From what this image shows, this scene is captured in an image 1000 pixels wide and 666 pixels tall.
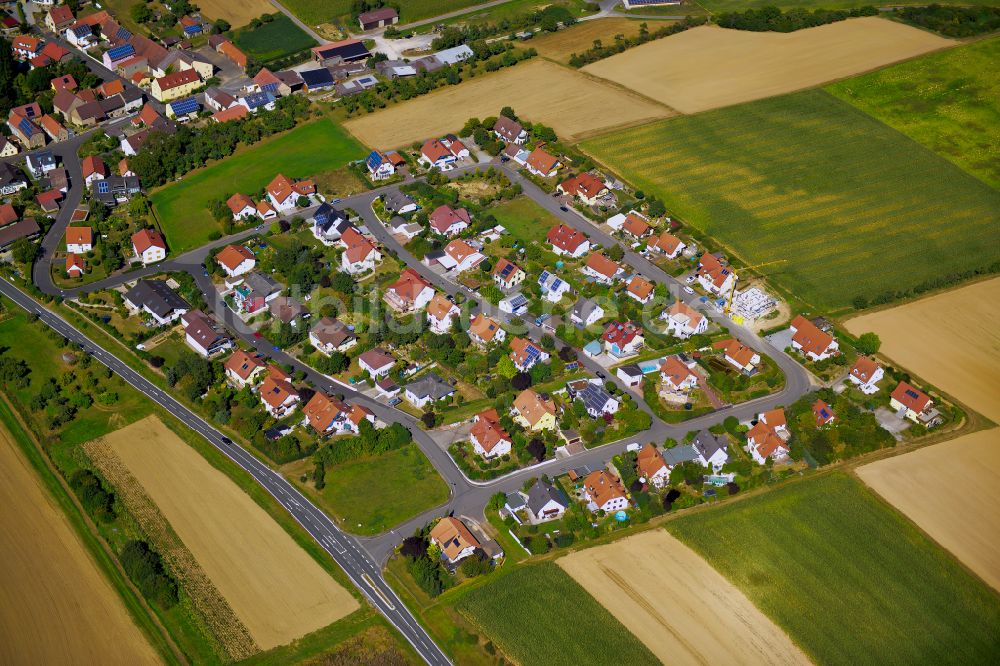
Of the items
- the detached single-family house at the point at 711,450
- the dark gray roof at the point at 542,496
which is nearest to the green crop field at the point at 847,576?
the detached single-family house at the point at 711,450

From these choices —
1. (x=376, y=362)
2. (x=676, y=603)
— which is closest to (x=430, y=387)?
(x=376, y=362)

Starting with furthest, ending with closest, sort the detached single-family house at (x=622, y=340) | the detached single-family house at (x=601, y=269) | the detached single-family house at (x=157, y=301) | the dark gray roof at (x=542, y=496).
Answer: the detached single-family house at (x=601, y=269), the detached single-family house at (x=157, y=301), the detached single-family house at (x=622, y=340), the dark gray roof at (x=542, y=496)

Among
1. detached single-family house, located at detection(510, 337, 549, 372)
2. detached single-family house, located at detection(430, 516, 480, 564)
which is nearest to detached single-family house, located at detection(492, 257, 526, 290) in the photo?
detached single-family house, located at detection(510, 337, 549, 372)

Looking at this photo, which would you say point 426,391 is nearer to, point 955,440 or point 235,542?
point 235,542

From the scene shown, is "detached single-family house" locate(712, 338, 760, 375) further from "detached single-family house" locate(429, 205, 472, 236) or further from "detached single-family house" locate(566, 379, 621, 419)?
"detached single-family house" locate(429, 205, 472, 236)

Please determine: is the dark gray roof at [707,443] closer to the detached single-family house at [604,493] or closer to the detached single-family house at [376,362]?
the detached single-family house at [604,493]

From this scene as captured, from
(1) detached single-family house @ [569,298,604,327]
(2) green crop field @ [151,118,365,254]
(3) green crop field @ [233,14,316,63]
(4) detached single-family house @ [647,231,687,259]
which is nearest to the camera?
(1) detached single-family house @ [569,298,604,327]

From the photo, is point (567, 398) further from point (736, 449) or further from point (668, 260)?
point (668, 260)
